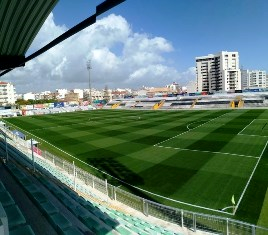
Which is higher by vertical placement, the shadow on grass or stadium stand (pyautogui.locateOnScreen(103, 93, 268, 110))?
stadium stand (pyautogui.locateOnScreen(103, 93, 268, 110))

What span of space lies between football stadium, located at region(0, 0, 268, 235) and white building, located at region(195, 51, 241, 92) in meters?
99.3

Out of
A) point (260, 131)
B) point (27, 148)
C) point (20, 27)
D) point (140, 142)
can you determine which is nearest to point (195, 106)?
point (260, 131)

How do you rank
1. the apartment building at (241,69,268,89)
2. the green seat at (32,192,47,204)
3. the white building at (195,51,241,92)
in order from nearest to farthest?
1. the green seat at (32,192,47,204)
2. the white building at (195,51,241,92)
3. the apartment building at (241,69,268,89)

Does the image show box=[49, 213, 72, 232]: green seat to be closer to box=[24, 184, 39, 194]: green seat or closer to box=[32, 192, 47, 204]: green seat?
box=[32, 192, 47, 204]: green seat

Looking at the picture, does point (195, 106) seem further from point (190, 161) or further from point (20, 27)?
point (20, 27)

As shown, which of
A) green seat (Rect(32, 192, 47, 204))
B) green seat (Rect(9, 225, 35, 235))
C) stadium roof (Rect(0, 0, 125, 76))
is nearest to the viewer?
stadium roof (Rect(0, 0, 125, 76))

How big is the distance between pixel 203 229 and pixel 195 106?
69.5 m

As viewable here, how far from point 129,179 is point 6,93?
151 metres

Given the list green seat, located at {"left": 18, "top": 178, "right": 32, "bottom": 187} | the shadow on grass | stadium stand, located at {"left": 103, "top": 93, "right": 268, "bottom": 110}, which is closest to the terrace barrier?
the shadow on grass

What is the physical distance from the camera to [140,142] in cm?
3098

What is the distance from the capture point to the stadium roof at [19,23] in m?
5.26

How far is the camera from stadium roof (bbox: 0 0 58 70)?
207 inches

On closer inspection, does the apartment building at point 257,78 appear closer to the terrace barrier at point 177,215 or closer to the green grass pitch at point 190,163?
the green grass pitch at point 190,163

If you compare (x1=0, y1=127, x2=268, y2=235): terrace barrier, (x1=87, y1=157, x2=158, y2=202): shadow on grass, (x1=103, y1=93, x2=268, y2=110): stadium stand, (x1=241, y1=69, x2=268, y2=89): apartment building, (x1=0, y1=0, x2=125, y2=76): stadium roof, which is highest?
(x1=241, y1=69, x2=268, y2=89): apartment building
